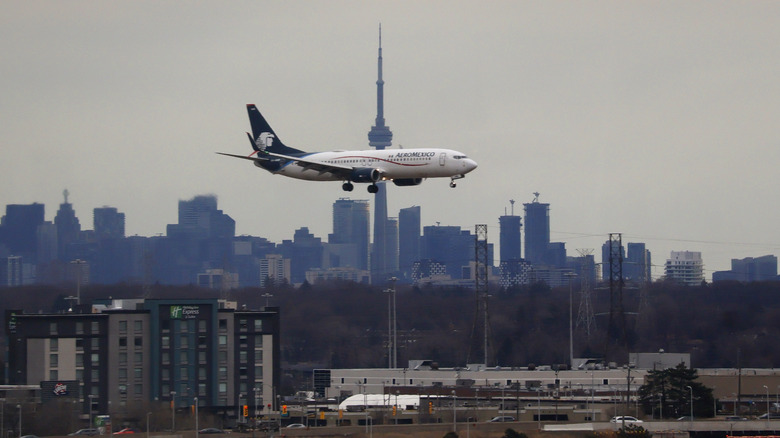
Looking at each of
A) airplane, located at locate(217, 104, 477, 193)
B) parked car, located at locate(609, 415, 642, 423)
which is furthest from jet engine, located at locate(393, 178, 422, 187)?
parked car, located at locate(609, 415, 642, 423)

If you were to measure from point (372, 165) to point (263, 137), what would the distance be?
19.6 metres

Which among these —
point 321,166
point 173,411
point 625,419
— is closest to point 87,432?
point 173,411

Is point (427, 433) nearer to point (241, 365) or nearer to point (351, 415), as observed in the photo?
point (351, 415)

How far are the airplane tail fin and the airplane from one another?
245 inches

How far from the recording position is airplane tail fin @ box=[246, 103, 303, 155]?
12606 centimetres

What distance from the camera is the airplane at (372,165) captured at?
110m

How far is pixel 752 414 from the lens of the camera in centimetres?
12988

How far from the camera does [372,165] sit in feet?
366

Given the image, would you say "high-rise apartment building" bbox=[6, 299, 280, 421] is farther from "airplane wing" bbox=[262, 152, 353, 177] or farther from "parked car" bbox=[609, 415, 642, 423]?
"parked car" bbox=[609, 415, 642, 423]

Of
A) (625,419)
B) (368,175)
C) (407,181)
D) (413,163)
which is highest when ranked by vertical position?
(413,163)

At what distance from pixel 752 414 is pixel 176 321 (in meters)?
51.5

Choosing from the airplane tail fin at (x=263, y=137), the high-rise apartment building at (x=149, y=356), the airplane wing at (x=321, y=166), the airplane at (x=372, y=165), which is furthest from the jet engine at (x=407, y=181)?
the high-rise apartment building at (x=149, y=356)

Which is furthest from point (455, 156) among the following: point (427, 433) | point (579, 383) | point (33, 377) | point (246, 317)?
point (579, 383)

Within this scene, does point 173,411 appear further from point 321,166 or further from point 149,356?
point 321,166
